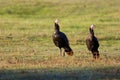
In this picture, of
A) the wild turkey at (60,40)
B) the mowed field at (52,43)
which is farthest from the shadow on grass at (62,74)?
the wild turkey at (60,40)

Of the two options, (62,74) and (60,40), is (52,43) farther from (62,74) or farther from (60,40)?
(62,74)

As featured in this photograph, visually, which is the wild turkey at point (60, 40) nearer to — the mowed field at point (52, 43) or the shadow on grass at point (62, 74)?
the mowed field at point (52, 43)

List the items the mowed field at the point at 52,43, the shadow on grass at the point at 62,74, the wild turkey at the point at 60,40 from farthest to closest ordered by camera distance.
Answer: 1. the wild turkey at the point at 60,40
2. the mowed field at the point at 52,43
3. the shadow on grass at the point at 62,74

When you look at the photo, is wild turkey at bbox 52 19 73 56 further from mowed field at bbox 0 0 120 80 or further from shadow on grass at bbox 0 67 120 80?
shadow on grass at bbox 0 67 120 80

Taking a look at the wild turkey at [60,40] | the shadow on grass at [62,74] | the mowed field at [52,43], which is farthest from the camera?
the wild turkey at [60,40]

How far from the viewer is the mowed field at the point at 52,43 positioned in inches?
541

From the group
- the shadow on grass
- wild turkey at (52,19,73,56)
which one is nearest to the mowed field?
the shadow on grass

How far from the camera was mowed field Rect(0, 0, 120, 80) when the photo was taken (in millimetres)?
13734

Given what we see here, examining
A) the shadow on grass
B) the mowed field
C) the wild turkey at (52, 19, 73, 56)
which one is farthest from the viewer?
the wild turkey at (52, 19, 73, 56)

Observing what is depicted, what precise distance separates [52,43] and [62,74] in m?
10.2

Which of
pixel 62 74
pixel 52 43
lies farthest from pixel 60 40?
pixel 52 43

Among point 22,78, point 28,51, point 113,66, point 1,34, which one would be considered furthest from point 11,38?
point 22,78

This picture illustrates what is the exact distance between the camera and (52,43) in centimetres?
2358

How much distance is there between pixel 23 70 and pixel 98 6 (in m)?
28.4
